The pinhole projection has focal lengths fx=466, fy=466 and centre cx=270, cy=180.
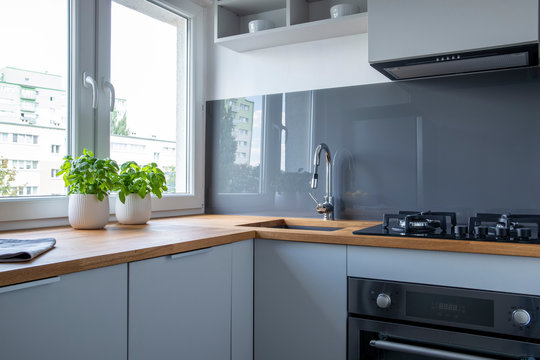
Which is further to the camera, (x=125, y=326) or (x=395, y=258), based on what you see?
(x=395, y=258)

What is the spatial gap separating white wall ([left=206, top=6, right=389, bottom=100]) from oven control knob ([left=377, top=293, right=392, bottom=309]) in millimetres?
1152

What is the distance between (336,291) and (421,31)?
1087 millimetres

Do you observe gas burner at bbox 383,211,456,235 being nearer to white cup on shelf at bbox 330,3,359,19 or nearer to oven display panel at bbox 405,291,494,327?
oven display panel at bbox 405,291,494,327

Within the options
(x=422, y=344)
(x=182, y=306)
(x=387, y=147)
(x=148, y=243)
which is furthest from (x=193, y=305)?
(x=387, y=147)

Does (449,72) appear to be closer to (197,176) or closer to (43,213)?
(197,176)

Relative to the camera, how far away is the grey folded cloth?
1118mm

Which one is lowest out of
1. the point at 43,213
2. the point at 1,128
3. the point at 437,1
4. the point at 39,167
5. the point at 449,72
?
the point at 43,213

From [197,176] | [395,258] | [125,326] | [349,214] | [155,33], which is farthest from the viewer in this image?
[197,176]

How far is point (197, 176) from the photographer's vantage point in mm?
2811

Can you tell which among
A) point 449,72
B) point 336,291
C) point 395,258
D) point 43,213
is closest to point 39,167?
point 43,213

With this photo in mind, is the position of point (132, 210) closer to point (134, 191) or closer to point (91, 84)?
point (134, 191)

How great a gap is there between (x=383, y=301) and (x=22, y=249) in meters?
1.17

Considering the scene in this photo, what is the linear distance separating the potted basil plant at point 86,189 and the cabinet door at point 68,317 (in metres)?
0.61

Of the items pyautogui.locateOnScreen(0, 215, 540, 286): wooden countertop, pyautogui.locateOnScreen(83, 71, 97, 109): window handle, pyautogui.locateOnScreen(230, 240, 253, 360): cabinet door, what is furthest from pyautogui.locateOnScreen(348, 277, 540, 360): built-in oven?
pyautogui.locateOnScreen(83, 71, 97, 109): window handle
